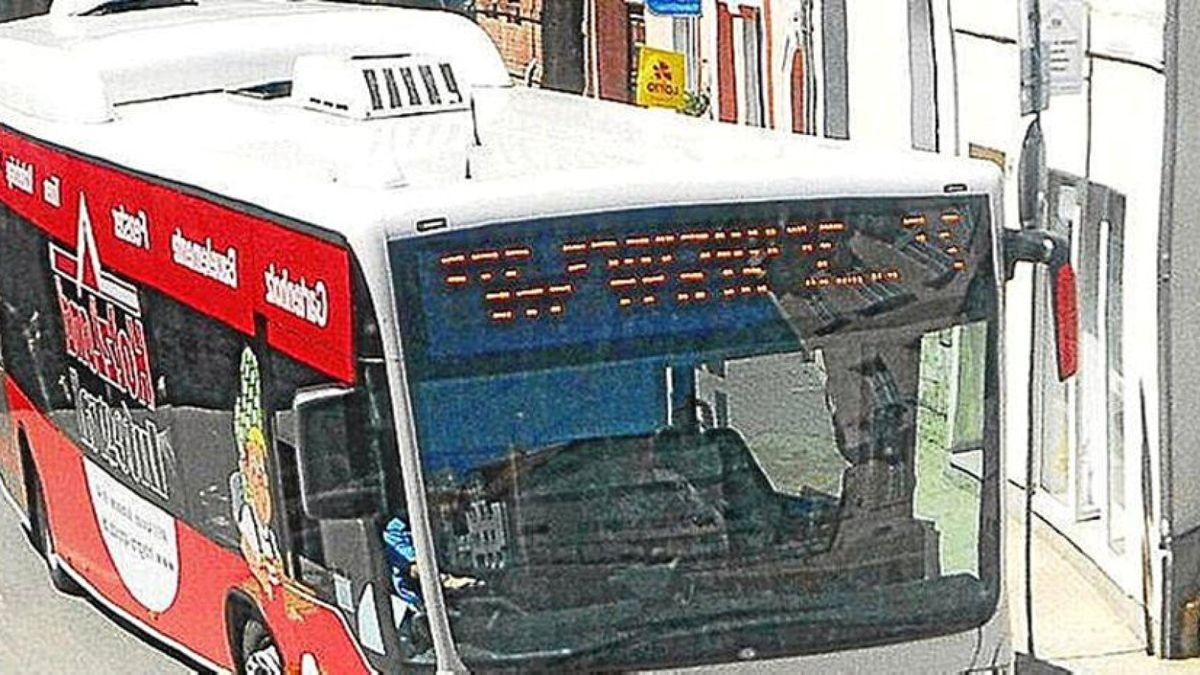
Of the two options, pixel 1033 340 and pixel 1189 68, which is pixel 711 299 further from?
pixel 1033 340

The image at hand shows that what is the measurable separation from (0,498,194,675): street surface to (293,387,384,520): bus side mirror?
9.97 ft

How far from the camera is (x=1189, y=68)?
1203 centimetres

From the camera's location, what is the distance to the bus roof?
785 centimetres

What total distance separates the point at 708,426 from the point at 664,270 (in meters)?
0.53

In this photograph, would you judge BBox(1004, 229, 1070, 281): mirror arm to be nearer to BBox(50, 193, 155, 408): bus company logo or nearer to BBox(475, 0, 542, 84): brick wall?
BBox(50, 193, 155, 408): bus company logo

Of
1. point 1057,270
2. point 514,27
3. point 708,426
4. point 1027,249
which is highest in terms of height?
point 1027,249

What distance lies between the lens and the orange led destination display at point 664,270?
750cm

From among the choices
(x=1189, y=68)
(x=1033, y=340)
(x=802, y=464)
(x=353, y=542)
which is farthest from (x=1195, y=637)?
(x=353, y=542)

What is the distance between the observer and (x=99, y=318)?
10.8 metres

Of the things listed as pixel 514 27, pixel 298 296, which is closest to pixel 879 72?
pixel 298 296

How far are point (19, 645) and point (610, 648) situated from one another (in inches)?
228

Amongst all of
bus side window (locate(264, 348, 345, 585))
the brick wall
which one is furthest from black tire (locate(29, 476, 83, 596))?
the brick wall

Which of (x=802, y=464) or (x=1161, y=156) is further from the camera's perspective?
(x=1161, y=156)

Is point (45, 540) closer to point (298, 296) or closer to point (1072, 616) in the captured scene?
point (298, 296)
